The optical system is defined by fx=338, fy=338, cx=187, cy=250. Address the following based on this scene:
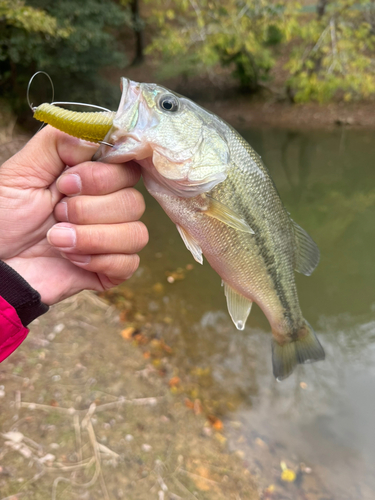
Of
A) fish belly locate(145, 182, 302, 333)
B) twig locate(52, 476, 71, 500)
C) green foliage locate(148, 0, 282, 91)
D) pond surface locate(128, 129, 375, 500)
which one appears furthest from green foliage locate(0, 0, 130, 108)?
twig locate(52, 476, 71, 500)

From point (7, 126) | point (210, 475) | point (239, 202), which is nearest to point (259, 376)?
point (210, 475)

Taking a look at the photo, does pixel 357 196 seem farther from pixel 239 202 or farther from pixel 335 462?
pixel 239 202

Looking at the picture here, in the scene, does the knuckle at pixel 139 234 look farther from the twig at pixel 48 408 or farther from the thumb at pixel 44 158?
the twig at pixel 48 408

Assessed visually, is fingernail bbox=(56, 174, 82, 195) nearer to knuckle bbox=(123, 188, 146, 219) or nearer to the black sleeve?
knuckle bbox=(123, 188, 146, 219)

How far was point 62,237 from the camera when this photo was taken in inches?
60.9

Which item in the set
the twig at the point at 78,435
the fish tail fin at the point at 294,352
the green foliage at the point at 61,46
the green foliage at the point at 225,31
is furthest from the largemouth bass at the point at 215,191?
the green foliage at the point at 225,31

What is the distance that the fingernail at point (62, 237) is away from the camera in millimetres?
1540

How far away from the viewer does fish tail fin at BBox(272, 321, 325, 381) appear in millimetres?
2373

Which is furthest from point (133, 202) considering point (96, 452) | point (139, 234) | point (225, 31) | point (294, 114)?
point (294, 114)

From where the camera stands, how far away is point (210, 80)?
48.7ft

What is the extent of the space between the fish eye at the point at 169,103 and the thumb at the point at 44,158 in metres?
0.36

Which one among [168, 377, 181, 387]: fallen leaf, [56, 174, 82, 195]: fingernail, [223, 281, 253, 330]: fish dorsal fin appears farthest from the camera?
[168, 377, 181, 387]: fallen leaf

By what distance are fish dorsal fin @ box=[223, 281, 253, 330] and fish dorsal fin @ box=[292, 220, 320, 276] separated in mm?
414

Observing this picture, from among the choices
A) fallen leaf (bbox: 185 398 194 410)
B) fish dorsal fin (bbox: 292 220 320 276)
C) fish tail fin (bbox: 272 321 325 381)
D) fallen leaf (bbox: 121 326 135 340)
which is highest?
fish dorsal fin (bbox: 292 220 320 276)
